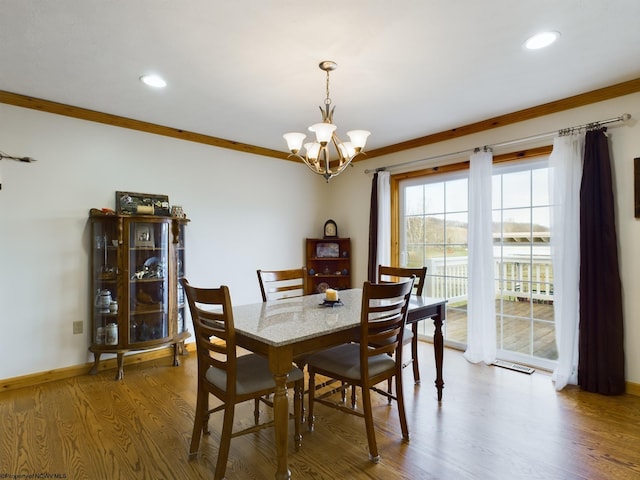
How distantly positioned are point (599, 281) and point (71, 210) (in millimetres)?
4485

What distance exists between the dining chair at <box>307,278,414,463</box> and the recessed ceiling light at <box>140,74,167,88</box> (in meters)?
2.17

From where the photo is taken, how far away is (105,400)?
2.73 m

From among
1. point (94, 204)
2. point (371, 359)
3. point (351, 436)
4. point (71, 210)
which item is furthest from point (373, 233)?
point (71, 210)

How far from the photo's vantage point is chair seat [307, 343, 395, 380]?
6.79ft

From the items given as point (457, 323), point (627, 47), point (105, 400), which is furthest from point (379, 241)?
point (105, 400)

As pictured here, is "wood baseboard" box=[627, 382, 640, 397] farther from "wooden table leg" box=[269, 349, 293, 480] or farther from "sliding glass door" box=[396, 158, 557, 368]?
"wooden table leg" box=[269, 349, 293, 480]

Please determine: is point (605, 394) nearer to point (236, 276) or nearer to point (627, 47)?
point (627, 47)

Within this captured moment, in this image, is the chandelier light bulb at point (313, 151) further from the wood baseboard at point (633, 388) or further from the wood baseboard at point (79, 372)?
the wood baseboard at point (633, 388)

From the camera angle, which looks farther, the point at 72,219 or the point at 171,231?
the point at 171,231

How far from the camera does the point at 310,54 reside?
231 cm

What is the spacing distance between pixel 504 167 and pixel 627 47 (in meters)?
1.43

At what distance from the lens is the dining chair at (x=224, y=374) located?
174 centimetres

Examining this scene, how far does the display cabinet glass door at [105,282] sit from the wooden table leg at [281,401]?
2211 mm

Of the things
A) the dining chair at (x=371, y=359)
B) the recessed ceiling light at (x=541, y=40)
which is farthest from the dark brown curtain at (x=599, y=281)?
the dining chair at (x=371, y=359)
